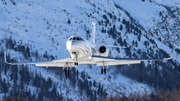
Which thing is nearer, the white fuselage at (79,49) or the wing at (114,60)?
the white fuselage at (79,49)

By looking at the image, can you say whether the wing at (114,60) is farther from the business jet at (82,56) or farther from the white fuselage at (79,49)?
the white fuselage at (79,49)

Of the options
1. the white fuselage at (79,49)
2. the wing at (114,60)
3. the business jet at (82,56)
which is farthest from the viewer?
the wing at (114,60)

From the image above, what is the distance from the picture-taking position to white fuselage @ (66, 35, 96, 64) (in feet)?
132

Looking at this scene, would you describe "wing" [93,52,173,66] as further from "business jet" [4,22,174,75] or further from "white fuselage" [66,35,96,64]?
"white fuselage" [66,35,96,64]

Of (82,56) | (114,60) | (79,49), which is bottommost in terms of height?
(114,60)

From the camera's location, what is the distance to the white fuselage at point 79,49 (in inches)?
1578

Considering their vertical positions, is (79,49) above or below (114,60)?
above

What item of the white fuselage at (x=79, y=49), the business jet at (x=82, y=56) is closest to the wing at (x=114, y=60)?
the business jet at (x=82, y=56)

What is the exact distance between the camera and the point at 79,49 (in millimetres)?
40688

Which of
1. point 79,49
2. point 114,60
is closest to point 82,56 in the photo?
point 79,49

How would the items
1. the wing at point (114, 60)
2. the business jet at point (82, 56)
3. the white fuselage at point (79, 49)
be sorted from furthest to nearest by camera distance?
1. the wing at point (114, 60)
2. the business jet at point (82, 56)
3. the white fuselage at point (79, 49)

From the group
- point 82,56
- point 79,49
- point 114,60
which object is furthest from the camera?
point 114,60

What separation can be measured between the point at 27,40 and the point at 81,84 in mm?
43011

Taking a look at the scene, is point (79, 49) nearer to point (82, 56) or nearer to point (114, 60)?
point (82, 56)
